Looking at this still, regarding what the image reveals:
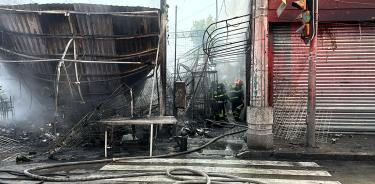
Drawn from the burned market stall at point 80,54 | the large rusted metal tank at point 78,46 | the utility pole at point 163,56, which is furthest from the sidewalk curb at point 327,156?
the large rusted metal tank at point 78,46

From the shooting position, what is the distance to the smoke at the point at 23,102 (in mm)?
13516

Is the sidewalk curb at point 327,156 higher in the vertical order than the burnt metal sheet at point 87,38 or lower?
lower

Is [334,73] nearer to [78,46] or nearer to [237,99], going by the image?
[237,99]

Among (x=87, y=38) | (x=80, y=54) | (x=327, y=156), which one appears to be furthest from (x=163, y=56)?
(x=327, y=156)

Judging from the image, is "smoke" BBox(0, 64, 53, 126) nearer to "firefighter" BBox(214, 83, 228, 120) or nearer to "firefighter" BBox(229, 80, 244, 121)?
"firefighter" BBox(214, 83, 228, 120)

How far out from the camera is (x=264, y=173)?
28.2ft

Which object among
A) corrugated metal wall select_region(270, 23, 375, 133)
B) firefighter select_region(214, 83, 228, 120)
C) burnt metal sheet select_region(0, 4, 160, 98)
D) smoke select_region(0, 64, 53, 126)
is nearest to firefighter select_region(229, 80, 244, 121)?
firefighter select_region(214, 83, 228, 120)

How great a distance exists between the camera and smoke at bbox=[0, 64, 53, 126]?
13516mm

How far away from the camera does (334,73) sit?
1310cm

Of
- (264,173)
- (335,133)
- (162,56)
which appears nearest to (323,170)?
(264,173)

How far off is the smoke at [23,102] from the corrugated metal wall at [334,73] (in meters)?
8.22

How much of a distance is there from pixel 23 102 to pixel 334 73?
1135 cm

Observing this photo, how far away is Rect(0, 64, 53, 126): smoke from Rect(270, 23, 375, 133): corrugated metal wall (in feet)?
27.0

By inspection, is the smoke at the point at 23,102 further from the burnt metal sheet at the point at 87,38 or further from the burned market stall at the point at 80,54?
the burnt metal sheet at the point at 87,38
